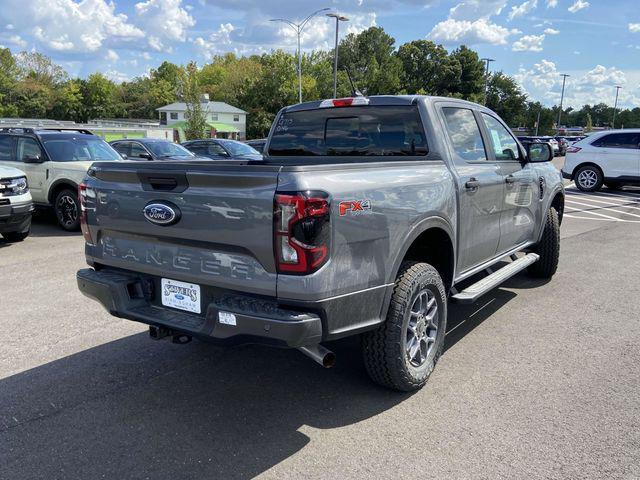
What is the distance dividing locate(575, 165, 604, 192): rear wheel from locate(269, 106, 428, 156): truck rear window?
1506 cm

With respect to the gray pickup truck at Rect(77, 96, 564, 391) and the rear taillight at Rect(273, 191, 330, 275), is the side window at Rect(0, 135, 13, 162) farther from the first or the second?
the rear taillight at Rect(273, 191, 330, 275)

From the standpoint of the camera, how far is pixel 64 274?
6.71 meters

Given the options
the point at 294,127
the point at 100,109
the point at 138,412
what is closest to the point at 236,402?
the point at 138,412

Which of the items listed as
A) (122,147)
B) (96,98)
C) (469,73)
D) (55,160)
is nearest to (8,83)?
(96,98)

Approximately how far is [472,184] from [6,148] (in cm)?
962

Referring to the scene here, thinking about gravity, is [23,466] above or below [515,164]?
below

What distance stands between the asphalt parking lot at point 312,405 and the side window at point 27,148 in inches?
227

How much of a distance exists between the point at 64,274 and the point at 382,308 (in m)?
4.89

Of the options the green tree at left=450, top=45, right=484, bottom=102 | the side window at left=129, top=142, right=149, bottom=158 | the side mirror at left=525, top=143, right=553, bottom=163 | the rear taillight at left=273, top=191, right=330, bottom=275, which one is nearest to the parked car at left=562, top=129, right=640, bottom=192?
the side mirror at left=525, top=143, right=553, bottom=163

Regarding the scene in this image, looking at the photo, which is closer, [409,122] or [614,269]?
[409,122]

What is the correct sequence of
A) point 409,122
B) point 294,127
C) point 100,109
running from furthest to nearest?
point 100,109
point 294,127
point 409,122

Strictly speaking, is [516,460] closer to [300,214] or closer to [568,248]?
[300,214]

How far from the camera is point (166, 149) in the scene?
13617 millimetres

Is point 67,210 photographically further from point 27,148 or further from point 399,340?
point 399,340
